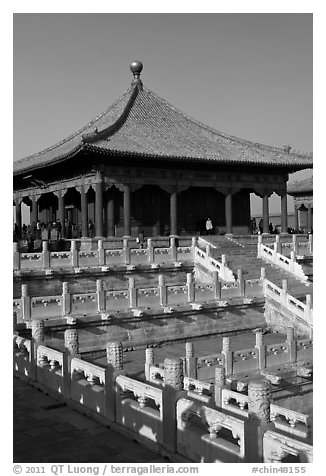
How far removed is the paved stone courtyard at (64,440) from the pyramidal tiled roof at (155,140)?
15462 mm

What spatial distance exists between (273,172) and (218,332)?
13.9m

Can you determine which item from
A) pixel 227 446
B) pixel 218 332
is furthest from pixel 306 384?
pixel 227 446

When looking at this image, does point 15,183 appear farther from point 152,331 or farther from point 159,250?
point 152,331

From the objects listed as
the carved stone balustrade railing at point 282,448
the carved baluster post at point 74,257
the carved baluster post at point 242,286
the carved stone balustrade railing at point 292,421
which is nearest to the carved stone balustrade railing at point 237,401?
the carved stone balustrade railing at point 292,421

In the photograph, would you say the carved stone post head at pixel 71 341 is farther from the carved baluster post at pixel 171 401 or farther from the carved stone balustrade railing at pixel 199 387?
the carved baluster post at pixel 171 401

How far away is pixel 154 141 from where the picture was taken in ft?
89.7

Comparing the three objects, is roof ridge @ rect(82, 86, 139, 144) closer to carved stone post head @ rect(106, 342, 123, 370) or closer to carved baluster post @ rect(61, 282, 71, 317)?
carved baluster post @ rect(61, 282, 71, 317)

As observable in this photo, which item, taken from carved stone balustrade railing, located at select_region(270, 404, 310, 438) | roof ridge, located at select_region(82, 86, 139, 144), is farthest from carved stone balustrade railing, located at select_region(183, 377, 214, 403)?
roof ridge, located at select_region(82, 86, 139, 144)

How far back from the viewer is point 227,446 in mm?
6465

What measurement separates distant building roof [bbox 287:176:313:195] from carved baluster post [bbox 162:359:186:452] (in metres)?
40.1

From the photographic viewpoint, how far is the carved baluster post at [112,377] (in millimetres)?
8297

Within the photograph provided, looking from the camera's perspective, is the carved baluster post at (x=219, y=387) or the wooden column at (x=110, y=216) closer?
the carved baluster post at (x=219, y=387)

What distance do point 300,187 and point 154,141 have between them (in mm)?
23220

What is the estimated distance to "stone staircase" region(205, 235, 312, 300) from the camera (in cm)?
2008
